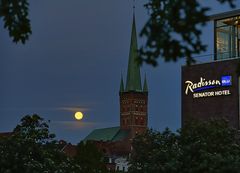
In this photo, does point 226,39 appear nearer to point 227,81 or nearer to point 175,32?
point 227,81

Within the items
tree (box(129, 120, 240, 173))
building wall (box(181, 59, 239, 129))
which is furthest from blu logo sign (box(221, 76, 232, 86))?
tree (box(129, 120, 240, 173))

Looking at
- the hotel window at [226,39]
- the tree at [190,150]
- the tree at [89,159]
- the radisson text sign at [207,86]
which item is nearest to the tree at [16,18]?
the tree at [190,150]

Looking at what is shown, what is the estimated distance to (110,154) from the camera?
184 meters

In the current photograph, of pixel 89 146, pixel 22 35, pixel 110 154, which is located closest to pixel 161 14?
pixel 22 35

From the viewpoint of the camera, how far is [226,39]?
63.5m

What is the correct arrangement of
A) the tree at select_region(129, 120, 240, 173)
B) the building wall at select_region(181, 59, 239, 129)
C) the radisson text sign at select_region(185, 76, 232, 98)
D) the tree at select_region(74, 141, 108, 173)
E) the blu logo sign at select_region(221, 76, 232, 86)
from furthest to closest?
1. the tree at select_region(74, 141, 108, 173)
2. the radisson text sign at select_region(185, 76, 232, 98)
3. the blu logo sign at select_region(221, 76, 232, 86)
4. the building wall at select_region(181, 59, 239, 129)
5. the tree at select_region(129, 120, 240, 173)

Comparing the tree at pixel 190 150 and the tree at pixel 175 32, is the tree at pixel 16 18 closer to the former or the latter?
the tree at pixel 175 32

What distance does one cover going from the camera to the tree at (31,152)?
41128 millimetres

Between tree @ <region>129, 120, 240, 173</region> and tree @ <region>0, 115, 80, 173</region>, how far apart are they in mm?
4976

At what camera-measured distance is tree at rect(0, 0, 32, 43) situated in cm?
1030

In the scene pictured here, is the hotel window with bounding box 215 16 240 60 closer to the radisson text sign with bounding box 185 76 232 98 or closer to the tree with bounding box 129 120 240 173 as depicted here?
the radisson text sign with bounding box 185 76 232 98

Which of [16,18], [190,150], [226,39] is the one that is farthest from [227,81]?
[16,18]

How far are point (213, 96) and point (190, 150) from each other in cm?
2112

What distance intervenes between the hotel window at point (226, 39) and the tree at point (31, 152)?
20526 mm
